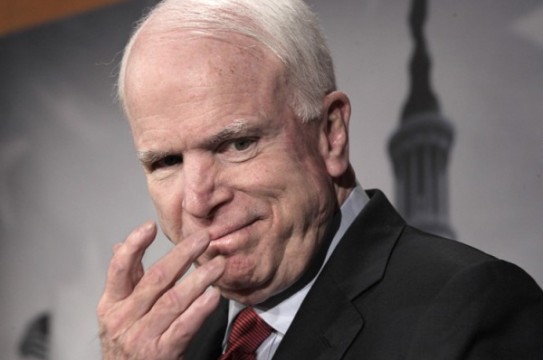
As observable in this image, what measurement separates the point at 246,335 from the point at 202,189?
0.31m

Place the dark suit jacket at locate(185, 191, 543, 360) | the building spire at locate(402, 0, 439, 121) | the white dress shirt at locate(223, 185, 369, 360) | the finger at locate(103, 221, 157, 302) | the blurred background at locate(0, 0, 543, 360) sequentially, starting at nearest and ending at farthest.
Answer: the dark suit jacket at locate(185, 191, 543, 360) → the finger at locate(103, 221, 157, 302) → the white dress shirt at locate(223, 185, 369, 360) → the blurred background at locate(0, 0, 543, 360) → the building spire at locate(402, 0, 439, 121)

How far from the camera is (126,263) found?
165 centimetres

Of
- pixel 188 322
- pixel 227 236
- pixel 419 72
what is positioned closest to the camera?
pixel 188 322

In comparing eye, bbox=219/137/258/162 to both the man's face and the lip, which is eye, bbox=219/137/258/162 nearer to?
the man's face

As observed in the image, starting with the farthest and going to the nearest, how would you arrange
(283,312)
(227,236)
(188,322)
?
(283,312) < (227,236) < (188,322)

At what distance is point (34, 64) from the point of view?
3229mm

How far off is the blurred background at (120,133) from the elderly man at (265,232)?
63cm

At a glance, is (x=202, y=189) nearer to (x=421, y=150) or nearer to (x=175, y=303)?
(x=175, y=303)

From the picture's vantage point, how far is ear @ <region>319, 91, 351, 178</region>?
180cm

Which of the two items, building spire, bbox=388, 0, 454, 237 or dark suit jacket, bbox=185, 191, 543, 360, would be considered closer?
dark suit jacket, bbox=185, 191, 543, 360

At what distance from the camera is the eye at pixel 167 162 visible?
172 cm

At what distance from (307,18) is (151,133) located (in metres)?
0.34

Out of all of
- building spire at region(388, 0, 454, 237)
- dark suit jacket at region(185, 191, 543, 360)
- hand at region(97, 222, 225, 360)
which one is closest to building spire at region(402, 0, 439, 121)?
building spire at region(388, 0, 454, 237)

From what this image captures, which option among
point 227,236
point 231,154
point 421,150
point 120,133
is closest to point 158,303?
point 227,236
